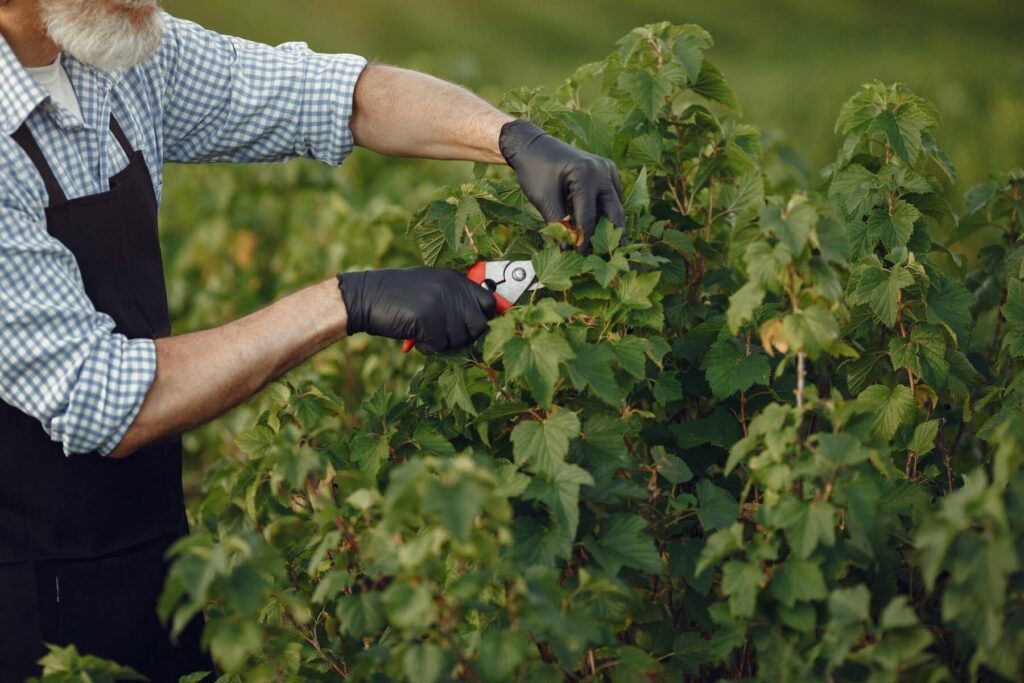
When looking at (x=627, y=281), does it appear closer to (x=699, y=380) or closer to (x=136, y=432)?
(x=699, y=380)

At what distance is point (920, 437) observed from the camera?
2369 millimetres

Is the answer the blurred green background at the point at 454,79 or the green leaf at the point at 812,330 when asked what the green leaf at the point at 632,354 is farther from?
the blurred green background at the point at 454,79

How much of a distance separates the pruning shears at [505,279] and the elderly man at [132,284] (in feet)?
0.16

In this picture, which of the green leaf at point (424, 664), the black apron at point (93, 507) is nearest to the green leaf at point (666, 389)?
the green leaf at point (424, 664)

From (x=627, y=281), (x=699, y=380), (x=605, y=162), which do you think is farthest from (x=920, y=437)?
(x=605, y=162)

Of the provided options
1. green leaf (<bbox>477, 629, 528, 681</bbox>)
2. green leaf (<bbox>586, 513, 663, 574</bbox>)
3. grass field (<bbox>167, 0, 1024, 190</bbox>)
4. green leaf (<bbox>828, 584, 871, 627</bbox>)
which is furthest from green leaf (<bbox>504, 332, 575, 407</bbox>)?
grass field (<bbox>167, 0, 1024, 190</bbox>)

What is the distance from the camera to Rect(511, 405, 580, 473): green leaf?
2057mm

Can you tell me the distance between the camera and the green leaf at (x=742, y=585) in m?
1.87

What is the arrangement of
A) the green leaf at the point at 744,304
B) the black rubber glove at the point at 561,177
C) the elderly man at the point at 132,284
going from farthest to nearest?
the black rubber glove at the point at 561,177
the elderly man at the point at 132,284
the green leaf at the point at 744,304

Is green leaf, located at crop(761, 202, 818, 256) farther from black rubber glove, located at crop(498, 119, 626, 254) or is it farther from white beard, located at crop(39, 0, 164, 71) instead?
white beard, located at crop(39, 0, 164, 71)

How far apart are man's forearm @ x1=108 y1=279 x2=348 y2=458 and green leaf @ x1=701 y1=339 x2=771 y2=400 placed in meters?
0.69

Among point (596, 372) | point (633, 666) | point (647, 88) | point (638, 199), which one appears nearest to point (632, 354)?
point (596, 372)

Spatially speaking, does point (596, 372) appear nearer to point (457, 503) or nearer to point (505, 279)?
point (505, 279)

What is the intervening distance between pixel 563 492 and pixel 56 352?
886 millimetres
